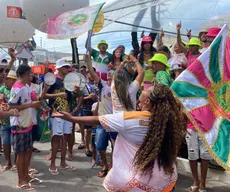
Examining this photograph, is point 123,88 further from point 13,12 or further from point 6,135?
point 13,12

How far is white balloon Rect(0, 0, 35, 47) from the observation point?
8.79 metres

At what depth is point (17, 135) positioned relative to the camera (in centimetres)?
457

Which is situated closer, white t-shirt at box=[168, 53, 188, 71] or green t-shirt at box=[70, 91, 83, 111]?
white t-shirt at box=[168, 53, 188, 71]

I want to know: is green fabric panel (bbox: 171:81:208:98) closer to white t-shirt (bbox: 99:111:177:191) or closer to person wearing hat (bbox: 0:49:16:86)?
white t-shirt (bbox: 99:111:177:191)

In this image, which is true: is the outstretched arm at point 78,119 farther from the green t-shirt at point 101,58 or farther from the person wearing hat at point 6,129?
the green t-shirt at point 101,58

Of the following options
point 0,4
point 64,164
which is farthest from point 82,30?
point 0,4

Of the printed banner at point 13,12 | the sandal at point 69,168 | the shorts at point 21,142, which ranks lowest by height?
the sandal at point 69,168

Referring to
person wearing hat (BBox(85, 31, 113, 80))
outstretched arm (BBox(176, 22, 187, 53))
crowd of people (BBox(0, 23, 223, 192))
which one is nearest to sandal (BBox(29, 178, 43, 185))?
crowd of people (BBox(0, 23, 223, 192))

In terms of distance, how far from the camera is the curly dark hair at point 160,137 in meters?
2.33

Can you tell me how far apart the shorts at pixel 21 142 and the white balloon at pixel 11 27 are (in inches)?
200

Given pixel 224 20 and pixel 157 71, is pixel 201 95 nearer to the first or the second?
Answer: pixel 157 71

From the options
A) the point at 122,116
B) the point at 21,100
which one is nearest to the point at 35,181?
the point at 21,100

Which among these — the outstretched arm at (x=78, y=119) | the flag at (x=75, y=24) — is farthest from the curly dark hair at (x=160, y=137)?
the flag at (x=75, y=24)

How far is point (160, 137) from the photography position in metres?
2.33
